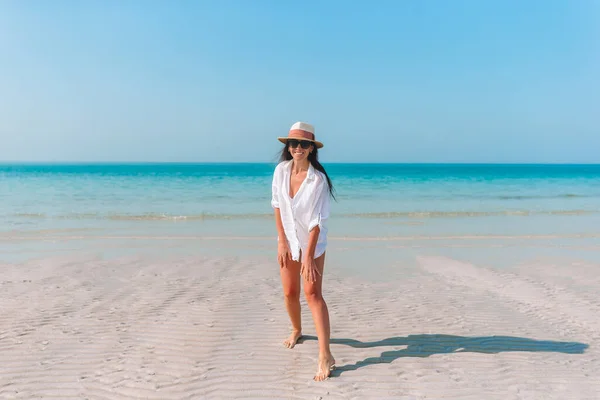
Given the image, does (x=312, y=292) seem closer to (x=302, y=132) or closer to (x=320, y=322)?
(x=320, y=322)

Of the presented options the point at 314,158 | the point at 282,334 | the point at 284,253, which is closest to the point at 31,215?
the point at 282,334

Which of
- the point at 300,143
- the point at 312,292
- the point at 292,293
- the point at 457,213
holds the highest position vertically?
the point at 300,143

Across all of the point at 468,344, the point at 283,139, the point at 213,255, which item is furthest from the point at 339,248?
the point at 283,139

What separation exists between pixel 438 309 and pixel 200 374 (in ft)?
10.6

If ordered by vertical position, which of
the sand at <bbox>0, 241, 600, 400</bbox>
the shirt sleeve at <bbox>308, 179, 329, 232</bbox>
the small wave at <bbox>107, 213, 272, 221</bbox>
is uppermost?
the shirt sleeve at <bbox>308, 179, 329, 232</bbox>

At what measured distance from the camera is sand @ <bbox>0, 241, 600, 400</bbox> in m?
3.89

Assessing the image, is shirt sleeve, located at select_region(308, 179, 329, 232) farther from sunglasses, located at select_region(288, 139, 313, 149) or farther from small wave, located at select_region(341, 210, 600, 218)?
small wave, located at select_region(341, 210, 600, 218)

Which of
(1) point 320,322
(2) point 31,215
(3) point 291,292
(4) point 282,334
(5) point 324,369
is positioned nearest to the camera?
(5) point 324,369

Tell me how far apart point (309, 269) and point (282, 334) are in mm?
1382

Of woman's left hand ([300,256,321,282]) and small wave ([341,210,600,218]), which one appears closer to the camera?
woman's left hand ([300,256,321,282])

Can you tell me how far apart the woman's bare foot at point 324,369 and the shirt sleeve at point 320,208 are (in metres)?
1.06

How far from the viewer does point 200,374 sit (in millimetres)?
4074

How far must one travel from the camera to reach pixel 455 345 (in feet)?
15.8

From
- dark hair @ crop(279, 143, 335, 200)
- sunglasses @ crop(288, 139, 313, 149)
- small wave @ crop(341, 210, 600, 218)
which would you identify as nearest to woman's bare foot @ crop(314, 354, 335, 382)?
dark hair @ crop(279, 143, 335, 200)
